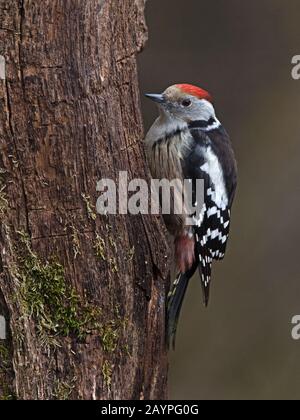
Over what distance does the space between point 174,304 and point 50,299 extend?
2.55 feet

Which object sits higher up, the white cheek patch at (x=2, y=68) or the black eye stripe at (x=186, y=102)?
the white cheek patch at (x=2, y=68)

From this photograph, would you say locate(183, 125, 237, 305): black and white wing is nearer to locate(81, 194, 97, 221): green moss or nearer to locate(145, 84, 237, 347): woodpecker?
locate(145, 84, 237, 347): woodpecker

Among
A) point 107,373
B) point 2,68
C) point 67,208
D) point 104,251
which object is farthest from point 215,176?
point 2,68

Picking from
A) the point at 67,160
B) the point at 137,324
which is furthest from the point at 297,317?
the point at 67,160

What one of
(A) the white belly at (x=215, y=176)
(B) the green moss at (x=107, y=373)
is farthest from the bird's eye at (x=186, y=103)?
(B) the green moss at (x=107, y=373)

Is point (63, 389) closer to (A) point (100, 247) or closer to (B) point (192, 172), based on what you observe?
(A) point (100, 247)

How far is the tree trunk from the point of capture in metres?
3.32

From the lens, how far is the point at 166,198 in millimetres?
4305

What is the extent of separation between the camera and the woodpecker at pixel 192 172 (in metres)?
4.40

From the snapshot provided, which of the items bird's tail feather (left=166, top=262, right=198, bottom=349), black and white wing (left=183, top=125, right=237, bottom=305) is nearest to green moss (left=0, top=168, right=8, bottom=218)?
bird's tail feather (left=166, top=262, right=198, bottom=349)

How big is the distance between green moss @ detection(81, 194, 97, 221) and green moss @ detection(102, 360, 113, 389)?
2.01ft

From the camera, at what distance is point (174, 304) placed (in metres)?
4.00

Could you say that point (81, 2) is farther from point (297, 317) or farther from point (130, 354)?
point (297, 317)

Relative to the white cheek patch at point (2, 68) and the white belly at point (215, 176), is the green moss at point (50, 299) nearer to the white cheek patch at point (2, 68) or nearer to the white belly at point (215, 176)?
the white cheek patch at point (2, 68)
